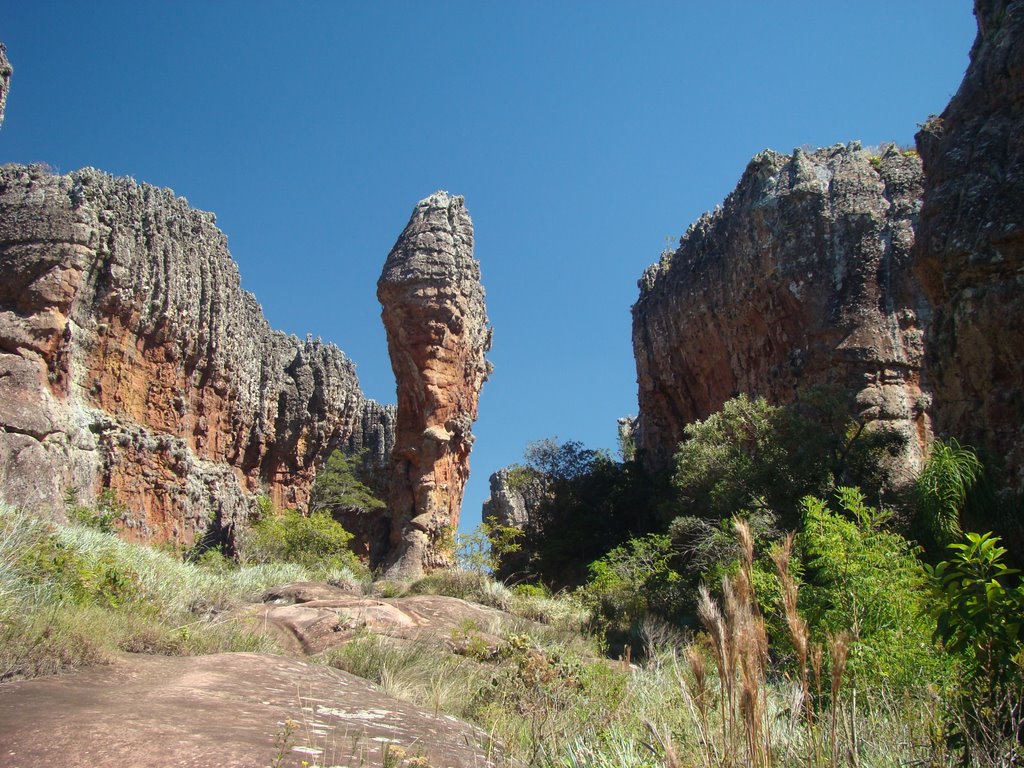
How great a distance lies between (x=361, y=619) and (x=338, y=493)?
973 inches

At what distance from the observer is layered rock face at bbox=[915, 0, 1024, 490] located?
11.4 metres

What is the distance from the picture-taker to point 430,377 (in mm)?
25562

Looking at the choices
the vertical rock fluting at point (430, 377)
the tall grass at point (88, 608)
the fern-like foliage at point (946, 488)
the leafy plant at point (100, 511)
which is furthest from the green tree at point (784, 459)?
the leafy plant at point (100, 511)

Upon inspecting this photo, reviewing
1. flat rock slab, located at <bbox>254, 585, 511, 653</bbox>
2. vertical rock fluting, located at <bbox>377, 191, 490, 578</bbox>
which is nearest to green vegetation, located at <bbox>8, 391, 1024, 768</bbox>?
flat rock slab, located at <bbox>254, 585, 511, 653</bbox>

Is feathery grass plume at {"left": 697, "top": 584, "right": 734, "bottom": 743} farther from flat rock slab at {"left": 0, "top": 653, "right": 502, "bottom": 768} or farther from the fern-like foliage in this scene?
the fern-like foliage

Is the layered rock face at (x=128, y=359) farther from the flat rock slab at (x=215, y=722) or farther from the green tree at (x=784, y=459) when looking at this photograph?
the green tree at (x=784, y=459)

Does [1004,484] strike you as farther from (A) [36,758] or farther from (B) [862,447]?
(A) [36,758]

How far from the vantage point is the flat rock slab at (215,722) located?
3.27 m

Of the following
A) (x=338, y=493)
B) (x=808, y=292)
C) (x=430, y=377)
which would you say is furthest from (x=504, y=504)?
(x=808, y=292)

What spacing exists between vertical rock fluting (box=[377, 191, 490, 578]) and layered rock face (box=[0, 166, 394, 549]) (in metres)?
5.24

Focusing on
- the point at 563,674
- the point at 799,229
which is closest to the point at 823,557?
the point at 563,674

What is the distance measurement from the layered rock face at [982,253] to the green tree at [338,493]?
954 inches

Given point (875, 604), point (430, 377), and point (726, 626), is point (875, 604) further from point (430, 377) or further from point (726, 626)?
point (430, 377)

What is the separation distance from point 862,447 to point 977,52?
25.4 ft
